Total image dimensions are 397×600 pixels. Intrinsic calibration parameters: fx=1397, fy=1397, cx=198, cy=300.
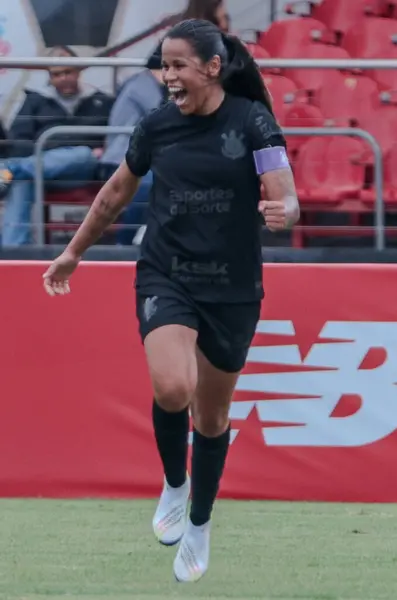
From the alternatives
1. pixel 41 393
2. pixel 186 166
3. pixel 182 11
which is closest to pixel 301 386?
pixel 41 393

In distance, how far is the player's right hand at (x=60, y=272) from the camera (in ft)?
16.8

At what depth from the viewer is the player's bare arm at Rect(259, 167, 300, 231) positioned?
4.47 meters

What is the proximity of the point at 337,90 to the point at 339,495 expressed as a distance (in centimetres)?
269

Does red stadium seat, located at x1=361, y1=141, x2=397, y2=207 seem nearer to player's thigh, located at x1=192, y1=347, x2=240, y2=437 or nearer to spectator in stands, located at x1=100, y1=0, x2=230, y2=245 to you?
spectator in stands, located at x1=100, y1=0, x2=230, y2=245

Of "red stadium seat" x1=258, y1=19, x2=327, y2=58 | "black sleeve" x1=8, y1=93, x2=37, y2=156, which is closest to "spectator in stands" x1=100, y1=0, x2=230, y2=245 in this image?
"black sleeve" x1=8, y1=93, x2=37, y2=156

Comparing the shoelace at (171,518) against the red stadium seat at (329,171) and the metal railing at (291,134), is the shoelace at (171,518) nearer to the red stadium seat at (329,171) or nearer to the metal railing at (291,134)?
the metal railing at (291,134)

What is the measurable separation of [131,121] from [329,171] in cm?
117

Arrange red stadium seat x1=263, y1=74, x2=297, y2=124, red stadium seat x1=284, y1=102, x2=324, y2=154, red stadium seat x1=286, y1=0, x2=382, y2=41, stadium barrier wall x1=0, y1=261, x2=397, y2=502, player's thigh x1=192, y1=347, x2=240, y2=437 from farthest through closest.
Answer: red stadium seat x1=286, y1=0, x2=382, y2=41
red stadium seat x1=263, y1=74, x2=297, y2=124
red stadium seat x1=284, y1=102, x2=324, y2=154
stadium barrier wall x1=0, y1=261, x2=397, y2=502
player's thigh x1=192, y1=347, x2=240, y2=437

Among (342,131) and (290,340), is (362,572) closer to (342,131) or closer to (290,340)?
(290,340)

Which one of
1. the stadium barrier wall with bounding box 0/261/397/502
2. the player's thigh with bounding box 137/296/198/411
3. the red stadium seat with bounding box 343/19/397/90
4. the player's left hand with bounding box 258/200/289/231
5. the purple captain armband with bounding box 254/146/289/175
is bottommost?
the stadium barrier wall with bounding box 0/261/397/502

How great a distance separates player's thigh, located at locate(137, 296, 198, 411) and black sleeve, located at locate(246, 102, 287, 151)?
0.61 metres

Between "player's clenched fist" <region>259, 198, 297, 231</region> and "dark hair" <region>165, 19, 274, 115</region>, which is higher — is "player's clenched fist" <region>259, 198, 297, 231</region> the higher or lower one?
the lower one

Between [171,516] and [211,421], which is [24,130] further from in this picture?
[171,516]

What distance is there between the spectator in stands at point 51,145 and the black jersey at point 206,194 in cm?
267
